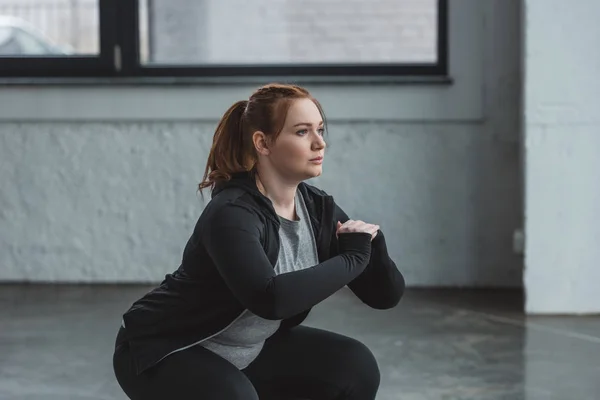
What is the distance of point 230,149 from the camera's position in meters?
2.16

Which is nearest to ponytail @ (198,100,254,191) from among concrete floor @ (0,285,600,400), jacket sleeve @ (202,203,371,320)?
jacket sleeve @ (202,203,371,320)

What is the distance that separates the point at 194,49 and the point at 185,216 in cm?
82

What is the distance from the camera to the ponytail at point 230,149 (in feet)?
7.05

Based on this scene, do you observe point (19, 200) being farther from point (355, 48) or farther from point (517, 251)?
point (517, 251)

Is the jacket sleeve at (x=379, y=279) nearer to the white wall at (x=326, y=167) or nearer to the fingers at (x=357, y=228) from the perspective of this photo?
the fingers at (x=357, y=228)

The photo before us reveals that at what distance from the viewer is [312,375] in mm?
2209

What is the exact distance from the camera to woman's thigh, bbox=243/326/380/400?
2.21 meters

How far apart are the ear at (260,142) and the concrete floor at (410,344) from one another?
1.18m

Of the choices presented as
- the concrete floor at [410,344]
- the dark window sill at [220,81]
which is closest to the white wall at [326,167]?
the dark window sill at [220,81]

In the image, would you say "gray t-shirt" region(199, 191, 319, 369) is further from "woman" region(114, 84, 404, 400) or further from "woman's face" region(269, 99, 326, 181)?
"woman's face" region(269, 99, 326, 181)

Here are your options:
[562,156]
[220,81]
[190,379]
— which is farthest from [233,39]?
[190,379]

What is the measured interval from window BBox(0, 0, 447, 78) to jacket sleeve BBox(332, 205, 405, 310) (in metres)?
2.63

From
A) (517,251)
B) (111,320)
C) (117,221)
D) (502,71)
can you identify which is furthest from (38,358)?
(502,71)

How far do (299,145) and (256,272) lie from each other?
1.03 ft
